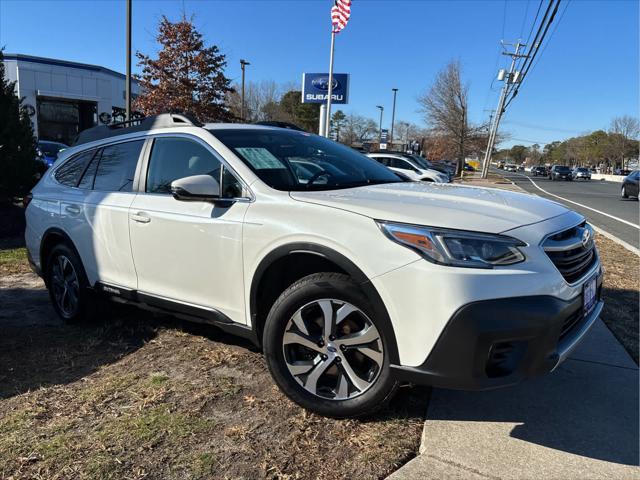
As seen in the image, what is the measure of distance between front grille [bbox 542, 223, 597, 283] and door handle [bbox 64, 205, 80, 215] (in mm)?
3626

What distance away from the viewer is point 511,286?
→ 2336 millimetres

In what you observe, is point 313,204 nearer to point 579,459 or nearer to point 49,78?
point 579,459

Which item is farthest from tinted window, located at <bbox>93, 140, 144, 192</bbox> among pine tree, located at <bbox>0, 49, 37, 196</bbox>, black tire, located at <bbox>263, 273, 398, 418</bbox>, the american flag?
the american flag

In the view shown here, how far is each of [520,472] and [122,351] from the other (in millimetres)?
2964

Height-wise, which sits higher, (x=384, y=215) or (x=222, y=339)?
(x=384, y=215)

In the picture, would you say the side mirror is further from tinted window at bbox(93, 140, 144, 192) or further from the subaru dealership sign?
the subaru dealership sign

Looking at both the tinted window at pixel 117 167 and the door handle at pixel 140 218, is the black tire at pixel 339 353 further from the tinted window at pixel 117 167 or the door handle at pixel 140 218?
the tinted window at pixel 117 167

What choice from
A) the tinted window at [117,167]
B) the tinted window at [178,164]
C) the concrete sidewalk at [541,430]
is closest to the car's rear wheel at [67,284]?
the tinted window at [117,167]

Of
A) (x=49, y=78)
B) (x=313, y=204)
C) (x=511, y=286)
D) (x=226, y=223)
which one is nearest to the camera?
(x=511, y=286)

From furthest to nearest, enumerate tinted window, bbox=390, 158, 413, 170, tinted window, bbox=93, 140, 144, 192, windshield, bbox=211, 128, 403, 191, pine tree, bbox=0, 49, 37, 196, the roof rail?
tinted window, bbox=390, 158, 413, 170 < pine tree, bbox=0, 49, 37, 196 < tinted window, bbox=93, 140, 144, 192 < the roof rail < windshield, bbox=211, 128, 403, 191

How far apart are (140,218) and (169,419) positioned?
58.0 inches

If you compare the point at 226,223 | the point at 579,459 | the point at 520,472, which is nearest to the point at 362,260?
the point at 226,223

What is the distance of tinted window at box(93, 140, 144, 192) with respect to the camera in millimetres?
3949

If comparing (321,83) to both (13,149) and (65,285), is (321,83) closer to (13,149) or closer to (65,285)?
(13,149)
